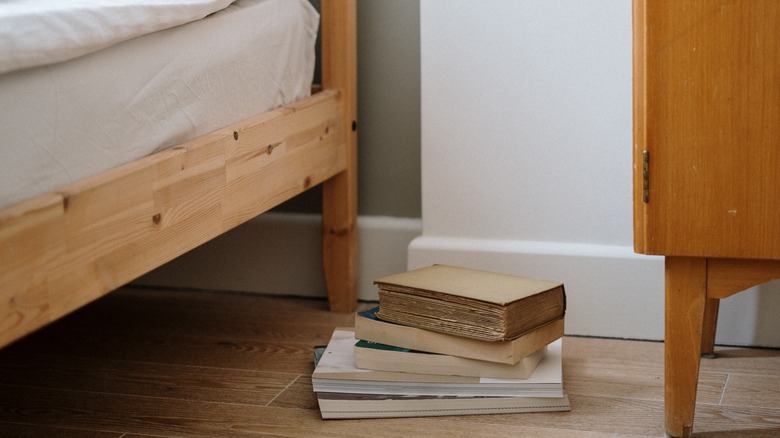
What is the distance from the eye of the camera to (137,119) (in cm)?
103

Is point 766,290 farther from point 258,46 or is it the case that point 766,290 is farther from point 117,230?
point 117,230

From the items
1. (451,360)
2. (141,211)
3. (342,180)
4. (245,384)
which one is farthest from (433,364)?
(342,180)

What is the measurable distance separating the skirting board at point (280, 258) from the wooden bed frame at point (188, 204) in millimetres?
40

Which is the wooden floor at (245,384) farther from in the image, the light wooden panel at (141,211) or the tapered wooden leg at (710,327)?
the light wooden panel at (141,211)

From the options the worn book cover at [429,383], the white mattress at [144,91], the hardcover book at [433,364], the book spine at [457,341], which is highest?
the white mattress at [144,91]

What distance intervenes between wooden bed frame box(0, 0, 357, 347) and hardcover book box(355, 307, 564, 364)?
0.73 feet

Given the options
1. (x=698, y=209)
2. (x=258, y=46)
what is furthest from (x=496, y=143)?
(x=698, y=209)

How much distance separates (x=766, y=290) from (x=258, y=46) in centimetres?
84

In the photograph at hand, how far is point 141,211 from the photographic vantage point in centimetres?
98

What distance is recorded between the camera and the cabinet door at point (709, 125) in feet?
3.15

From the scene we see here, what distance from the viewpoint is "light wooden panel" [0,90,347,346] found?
0.80 m

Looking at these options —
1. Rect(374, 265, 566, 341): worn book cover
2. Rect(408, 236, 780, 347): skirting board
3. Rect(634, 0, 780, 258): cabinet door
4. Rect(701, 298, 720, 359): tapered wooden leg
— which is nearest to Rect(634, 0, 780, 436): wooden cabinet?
Rect(634, 0, 780, 258): cabinet door

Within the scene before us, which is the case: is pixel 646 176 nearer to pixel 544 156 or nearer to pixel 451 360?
pixel 451 360

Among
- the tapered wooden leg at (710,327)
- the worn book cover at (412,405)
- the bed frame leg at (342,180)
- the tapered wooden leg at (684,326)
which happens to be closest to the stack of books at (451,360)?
the worn book cover at (412,405)
